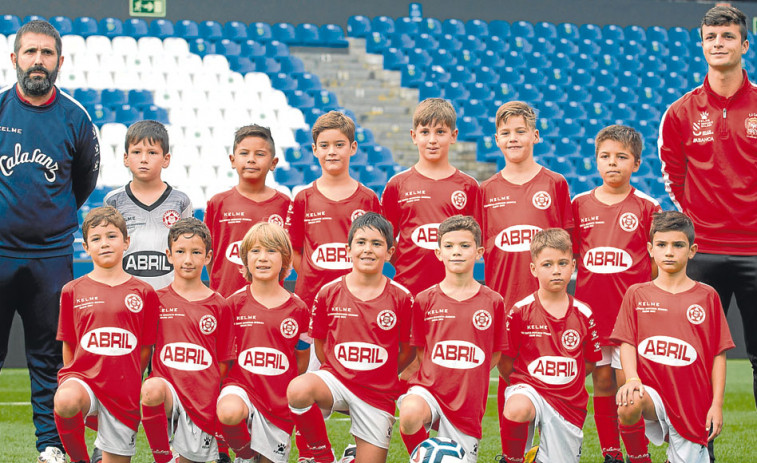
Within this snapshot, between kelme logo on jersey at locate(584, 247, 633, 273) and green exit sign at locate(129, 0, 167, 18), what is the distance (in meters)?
9.00

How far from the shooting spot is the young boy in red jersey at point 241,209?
4.48 metres

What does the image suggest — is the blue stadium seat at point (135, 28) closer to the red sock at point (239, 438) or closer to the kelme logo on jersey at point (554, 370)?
the red sock at point (239, 438)

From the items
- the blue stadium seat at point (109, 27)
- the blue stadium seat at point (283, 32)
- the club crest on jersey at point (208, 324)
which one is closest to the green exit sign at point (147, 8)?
the blue stadium seat at point (109, 27)

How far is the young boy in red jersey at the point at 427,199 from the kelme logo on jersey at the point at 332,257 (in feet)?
0.88

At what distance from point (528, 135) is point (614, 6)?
34.0 feet

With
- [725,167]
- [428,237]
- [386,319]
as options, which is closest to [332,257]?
[428,237]

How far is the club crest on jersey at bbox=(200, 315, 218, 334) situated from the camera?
3889 millimetres

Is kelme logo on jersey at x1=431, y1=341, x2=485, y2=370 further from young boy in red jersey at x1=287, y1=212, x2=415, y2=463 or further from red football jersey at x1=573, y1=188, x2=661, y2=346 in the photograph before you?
red football jersey at x1=573, y1=188, x2=661, y2=346

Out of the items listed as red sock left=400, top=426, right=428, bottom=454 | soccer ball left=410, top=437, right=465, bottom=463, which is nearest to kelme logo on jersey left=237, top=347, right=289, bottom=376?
red sock left=400, top=426, right=428, bottom=454

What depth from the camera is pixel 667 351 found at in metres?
3.80

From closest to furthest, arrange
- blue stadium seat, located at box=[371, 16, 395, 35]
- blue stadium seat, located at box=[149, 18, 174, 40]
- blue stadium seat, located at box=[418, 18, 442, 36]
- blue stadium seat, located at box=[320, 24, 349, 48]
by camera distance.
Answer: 1. blue stadium seat, located at box=[149, 18, 174, 40]
2. blue stadium seat, located at box=[320, 24, 349, 48]
3. blue stadium seat, located at box=[371, 16, 395, 35]
4. blue stadium seat, located at box=[418, 18, 442, 36]

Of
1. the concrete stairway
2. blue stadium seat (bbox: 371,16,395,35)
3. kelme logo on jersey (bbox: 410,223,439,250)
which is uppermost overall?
blue stadium seat (bbox: 371,16,395,35)

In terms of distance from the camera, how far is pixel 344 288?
400 centimetres

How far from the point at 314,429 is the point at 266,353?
38 cm
